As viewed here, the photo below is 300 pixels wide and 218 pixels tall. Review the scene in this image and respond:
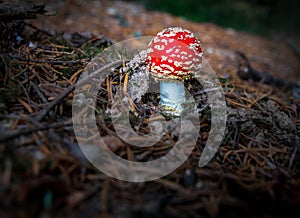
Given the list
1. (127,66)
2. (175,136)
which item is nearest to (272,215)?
(175,136)

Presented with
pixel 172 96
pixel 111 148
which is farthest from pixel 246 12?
pixel 111 148

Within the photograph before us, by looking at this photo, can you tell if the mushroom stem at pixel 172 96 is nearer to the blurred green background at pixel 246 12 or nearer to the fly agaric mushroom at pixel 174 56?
the fly agaric mushroom at pixel 174 56

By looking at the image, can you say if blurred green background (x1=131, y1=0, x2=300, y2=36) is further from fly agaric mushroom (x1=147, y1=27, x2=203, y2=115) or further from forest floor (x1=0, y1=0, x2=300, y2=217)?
fly agaric mushroom (x1=147, y1=27, x2=203, y2=115)

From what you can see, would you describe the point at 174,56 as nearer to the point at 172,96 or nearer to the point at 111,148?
the point at 172,96

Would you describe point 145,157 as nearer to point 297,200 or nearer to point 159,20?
point 297,200

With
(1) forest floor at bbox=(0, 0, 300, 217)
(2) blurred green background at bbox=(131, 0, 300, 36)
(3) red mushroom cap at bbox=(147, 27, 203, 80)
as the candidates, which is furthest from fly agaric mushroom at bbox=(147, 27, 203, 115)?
(2) blurred green background at bbox=(131, 0, 300, 36)

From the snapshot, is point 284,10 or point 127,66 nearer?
point 127,66
